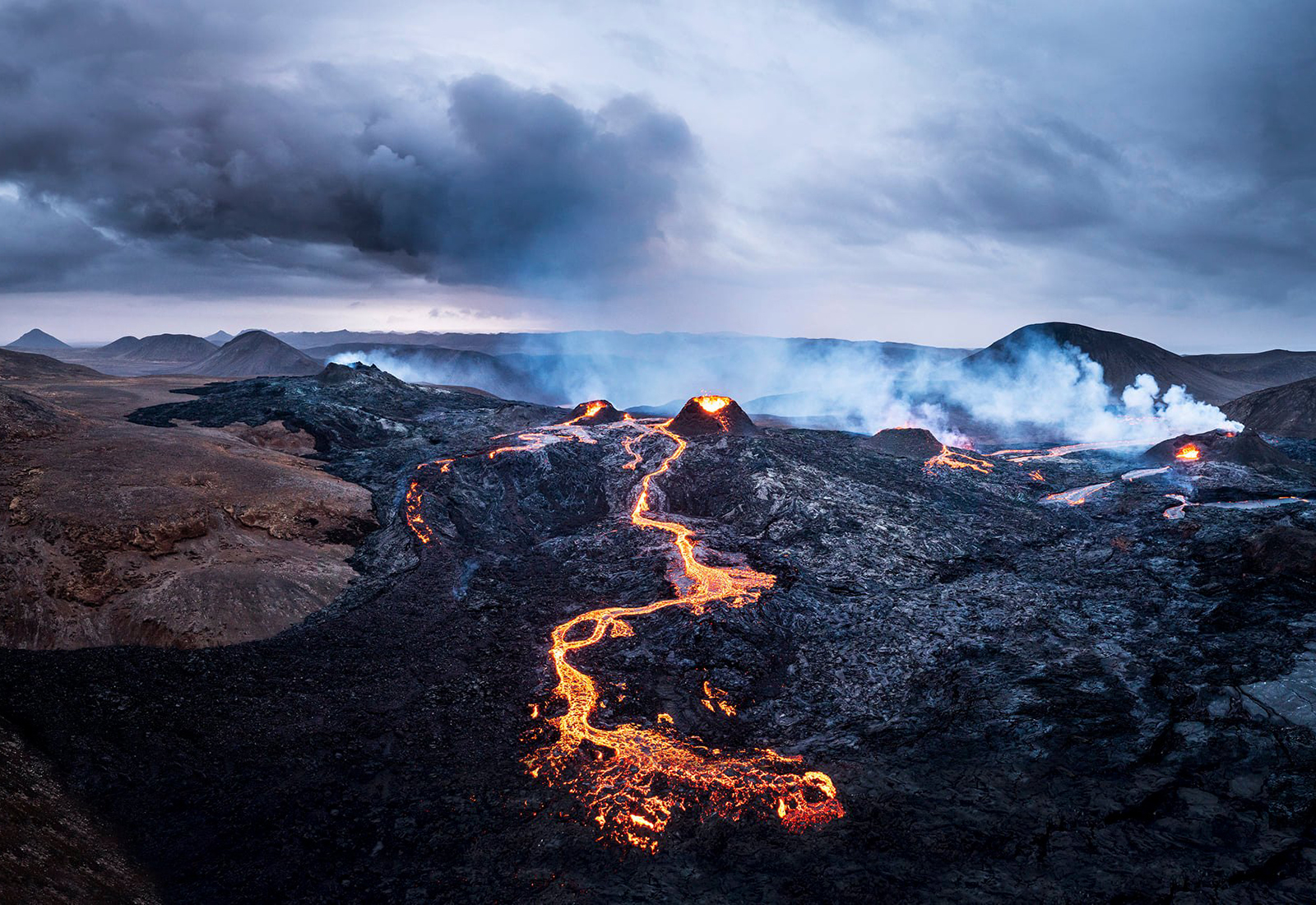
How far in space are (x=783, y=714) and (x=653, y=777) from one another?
5.21m

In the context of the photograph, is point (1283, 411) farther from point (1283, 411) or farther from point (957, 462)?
point (957, 462)

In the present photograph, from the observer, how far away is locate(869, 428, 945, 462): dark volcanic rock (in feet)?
182

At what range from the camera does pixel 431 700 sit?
19.0 meters

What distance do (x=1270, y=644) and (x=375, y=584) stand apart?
1321 inches

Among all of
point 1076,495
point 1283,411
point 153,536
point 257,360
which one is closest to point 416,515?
point 153,536

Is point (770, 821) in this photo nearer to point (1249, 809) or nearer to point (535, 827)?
point (535, 827)

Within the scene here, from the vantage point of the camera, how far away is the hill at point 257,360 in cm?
16562

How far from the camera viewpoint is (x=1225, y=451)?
5003 cm

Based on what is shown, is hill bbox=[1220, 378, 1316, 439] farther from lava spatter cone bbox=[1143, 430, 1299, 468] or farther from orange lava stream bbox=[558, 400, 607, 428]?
orange lava stream bbox=[558, 400, 607, 428]

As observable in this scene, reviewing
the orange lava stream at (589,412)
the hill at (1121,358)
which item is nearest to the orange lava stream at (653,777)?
the orange lava stream at (589,412)

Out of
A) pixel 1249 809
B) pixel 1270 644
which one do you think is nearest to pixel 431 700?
pixel 1249 809

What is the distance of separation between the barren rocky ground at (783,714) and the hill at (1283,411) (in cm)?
6519

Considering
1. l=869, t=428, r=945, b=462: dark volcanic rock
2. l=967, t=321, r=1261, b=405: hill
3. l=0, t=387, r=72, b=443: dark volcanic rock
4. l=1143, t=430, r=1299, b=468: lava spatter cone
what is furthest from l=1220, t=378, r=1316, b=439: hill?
l=0, t=387, r=72, b=443: dark volcanic rock

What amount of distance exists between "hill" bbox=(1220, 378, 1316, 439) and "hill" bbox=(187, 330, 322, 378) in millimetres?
196384
